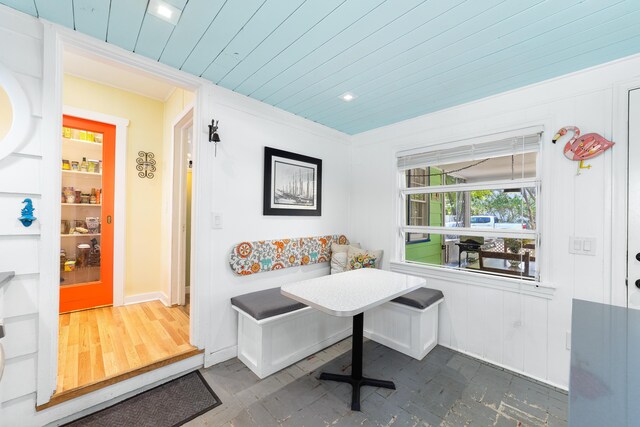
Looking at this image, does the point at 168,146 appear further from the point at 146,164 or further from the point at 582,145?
Answer: the point at 582,145

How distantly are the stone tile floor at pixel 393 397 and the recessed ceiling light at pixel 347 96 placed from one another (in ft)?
7.77

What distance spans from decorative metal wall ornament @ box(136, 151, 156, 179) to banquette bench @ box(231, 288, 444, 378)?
84.8 inches

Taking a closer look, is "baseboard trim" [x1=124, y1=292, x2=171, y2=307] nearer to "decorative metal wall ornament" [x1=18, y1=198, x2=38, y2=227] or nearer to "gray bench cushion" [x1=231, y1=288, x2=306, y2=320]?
"gray bench cushion" [x1=231, y1=288, x2=306, y2=320]

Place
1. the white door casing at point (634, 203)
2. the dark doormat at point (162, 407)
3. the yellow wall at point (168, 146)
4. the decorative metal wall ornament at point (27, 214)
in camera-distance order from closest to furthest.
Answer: the decorative metal wall ornament at point (27, 214)
the dark doormat at point (162, 407)
the white door casing at point (634, 203)
the yellow wall at point (168, 146)

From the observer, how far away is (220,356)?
2.26 meters

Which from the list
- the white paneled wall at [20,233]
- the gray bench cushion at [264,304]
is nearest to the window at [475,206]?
the gray bench cushion at [264,304]

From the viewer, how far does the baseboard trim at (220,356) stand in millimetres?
2194

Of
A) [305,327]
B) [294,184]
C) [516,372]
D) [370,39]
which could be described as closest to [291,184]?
[294,184]

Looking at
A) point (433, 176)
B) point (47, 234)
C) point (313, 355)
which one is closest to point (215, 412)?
point (313, 355)

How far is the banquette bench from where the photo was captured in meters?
2.10

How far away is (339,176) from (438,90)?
58.5 inches

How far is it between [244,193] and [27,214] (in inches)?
54.2

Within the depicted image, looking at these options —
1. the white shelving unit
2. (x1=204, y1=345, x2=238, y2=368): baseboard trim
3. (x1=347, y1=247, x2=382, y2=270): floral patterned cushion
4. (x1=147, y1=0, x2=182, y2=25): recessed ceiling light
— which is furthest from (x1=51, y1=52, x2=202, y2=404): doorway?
(x1=347, y1=247, x2=382, y2=270): floral patterned cushion

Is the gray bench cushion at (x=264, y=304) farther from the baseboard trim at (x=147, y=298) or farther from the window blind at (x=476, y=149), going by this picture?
the window blind at (x=476, y=149)
